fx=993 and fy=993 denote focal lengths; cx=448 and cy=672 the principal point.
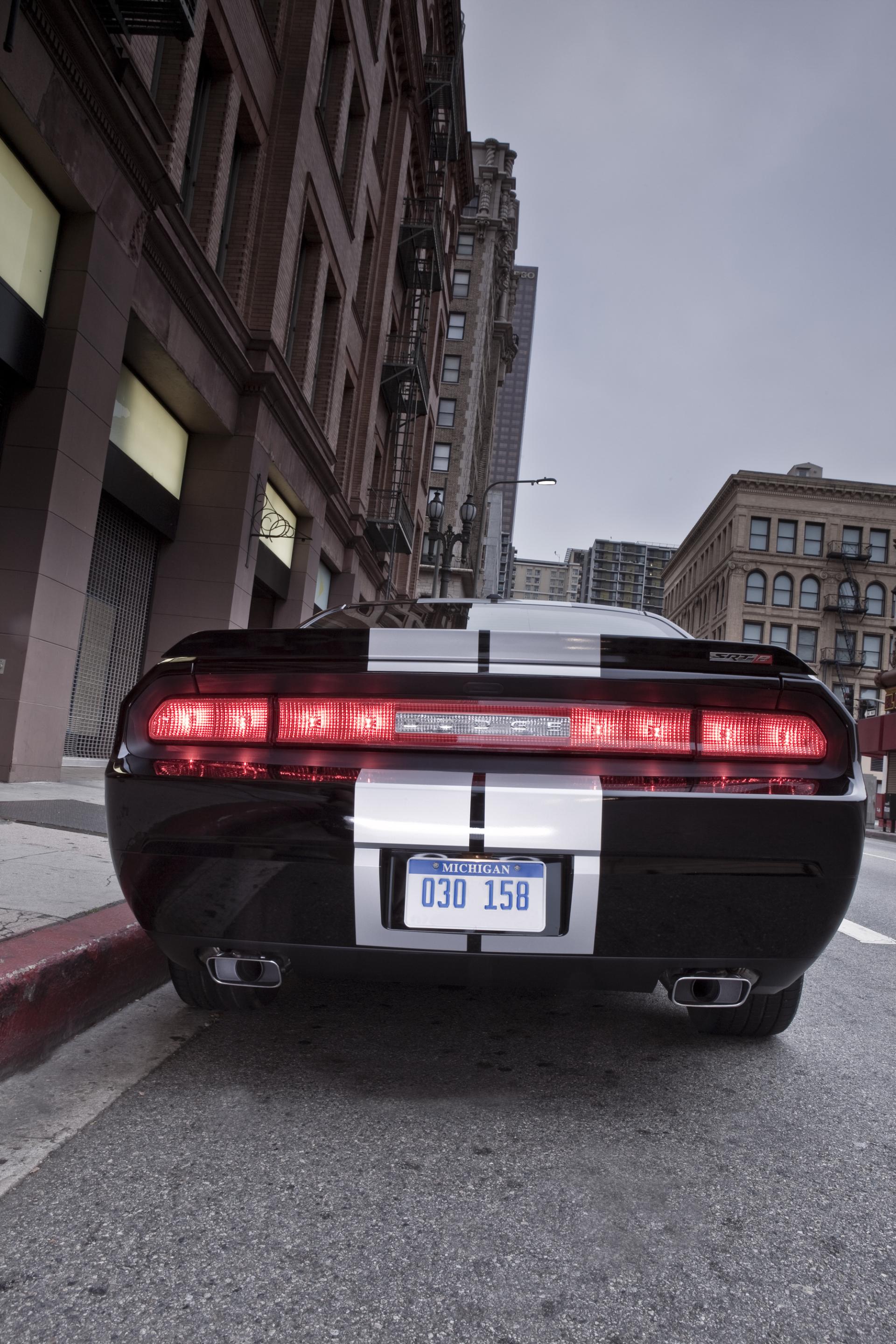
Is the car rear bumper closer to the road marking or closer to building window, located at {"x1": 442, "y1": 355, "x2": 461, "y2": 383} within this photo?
the road marking

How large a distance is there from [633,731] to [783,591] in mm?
59964

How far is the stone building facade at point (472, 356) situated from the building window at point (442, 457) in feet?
0.11

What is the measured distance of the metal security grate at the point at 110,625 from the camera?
10.7 meters

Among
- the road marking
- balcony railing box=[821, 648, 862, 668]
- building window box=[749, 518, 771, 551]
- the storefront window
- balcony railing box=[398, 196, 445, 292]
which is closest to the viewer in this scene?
the road marking

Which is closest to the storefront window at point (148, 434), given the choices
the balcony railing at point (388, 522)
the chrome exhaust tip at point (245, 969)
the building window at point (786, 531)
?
the chrome exhaust tip at point (245, 969)

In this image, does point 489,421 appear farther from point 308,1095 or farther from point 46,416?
point 308,1095

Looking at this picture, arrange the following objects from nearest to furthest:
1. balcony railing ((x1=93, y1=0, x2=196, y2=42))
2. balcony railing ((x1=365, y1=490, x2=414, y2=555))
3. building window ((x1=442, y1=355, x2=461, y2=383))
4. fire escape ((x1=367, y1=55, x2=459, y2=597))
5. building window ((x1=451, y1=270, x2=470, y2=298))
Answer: balcony railing ((x1=93, y1=0, x2=196, y2=42)), balcony railing ((x1=365, y1=490, x2=414, y2=555)), fire escape ((x1=367, y1=55, x2=459, y2=597)), building window ((x1=442, y1=355, x2=461, y2=383)), building window ((x1=451, y1=270, x2=470, y2=298))

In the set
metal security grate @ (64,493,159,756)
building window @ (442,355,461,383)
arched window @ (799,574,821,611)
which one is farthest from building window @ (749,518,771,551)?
metal security grate @ (64,493,159,756)

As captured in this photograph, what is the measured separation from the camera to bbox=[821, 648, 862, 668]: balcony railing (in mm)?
55969

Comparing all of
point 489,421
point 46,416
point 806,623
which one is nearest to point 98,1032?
point 46,416

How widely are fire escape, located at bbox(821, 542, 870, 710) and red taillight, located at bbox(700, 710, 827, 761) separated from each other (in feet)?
186

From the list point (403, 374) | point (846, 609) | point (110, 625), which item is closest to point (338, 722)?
point (110, 625)

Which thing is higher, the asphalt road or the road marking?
the road marking

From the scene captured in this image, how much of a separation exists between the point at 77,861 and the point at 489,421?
63.4 meters
